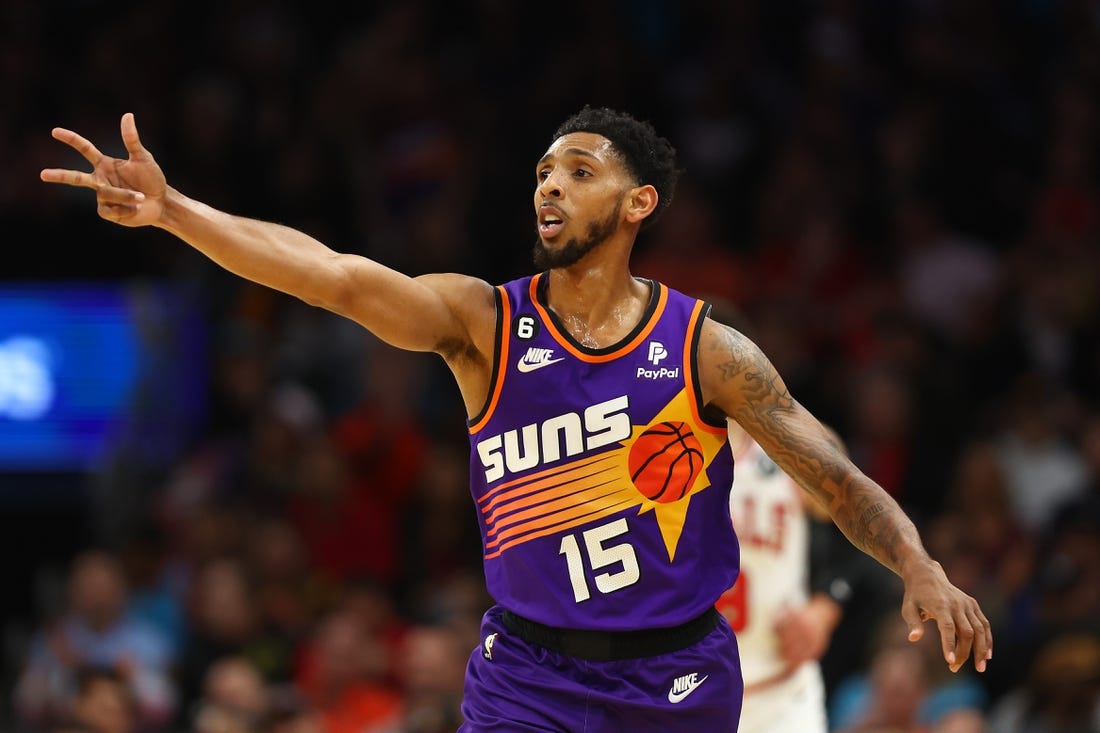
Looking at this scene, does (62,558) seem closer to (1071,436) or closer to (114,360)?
(114,360)

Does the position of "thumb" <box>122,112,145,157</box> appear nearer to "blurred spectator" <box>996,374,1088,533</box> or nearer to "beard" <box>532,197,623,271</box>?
"beard" <box>532,197,623,271</box>

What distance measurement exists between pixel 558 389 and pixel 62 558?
27.7 ft

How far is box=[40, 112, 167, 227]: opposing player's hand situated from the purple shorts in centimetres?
168

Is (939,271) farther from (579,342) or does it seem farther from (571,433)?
(571,433)

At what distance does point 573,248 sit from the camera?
17.8 ft

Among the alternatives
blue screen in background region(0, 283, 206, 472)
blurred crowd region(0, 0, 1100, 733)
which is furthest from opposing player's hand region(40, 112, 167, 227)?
blue screen in background region(0, 283, 206, 472)

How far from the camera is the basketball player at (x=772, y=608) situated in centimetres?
667

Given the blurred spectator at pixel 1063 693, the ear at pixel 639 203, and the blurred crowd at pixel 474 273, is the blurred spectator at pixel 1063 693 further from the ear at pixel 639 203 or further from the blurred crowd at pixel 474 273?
the ear at pixel 639 203

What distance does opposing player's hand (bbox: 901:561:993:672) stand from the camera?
15.4ft

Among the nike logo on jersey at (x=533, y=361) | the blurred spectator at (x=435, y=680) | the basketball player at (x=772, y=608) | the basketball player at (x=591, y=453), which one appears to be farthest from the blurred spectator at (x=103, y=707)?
the nike logo on jersey at (x=533, y=361)

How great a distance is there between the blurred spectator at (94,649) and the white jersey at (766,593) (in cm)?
496

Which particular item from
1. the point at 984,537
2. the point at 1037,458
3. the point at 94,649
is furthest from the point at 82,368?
the point at 1037,458

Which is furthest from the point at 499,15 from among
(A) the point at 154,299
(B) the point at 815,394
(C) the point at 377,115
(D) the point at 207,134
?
(B) the point at 815,394

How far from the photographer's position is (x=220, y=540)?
11391mm
